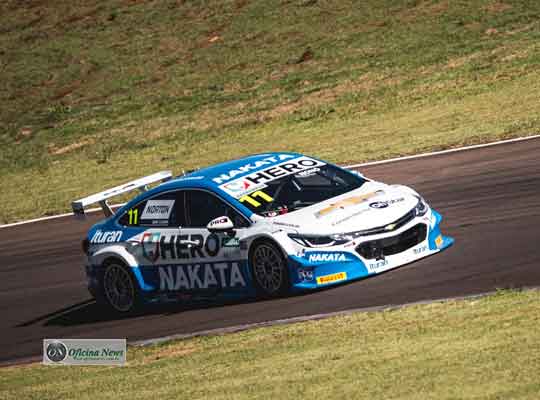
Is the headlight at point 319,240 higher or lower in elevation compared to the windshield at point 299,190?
lower

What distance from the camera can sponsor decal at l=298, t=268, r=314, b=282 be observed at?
12.0m

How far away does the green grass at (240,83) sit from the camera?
2539cm

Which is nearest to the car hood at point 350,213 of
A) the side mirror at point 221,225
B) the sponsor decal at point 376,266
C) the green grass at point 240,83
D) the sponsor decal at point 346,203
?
the sponsor decal at point 346,203

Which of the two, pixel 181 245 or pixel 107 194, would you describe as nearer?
pixel 181 245

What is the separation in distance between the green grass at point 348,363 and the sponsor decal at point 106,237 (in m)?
2.92

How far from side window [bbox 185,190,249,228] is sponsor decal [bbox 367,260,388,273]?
5.61 feet

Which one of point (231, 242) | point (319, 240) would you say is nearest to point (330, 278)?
point (319, 240)

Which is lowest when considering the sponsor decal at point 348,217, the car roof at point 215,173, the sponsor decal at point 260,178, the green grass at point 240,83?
the green grass at point 240,83

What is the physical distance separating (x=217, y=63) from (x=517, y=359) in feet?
99.0

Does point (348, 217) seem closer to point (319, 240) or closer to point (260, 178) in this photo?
Answer: point (319, 240)

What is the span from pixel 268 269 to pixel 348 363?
12.4 feet

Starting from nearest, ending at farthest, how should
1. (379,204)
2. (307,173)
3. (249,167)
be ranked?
(379,204) → (307,173) → (249,167)

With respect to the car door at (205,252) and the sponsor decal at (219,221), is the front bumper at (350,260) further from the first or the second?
the sponsor decal at (219,221)

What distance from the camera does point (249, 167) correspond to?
44.1 ft
